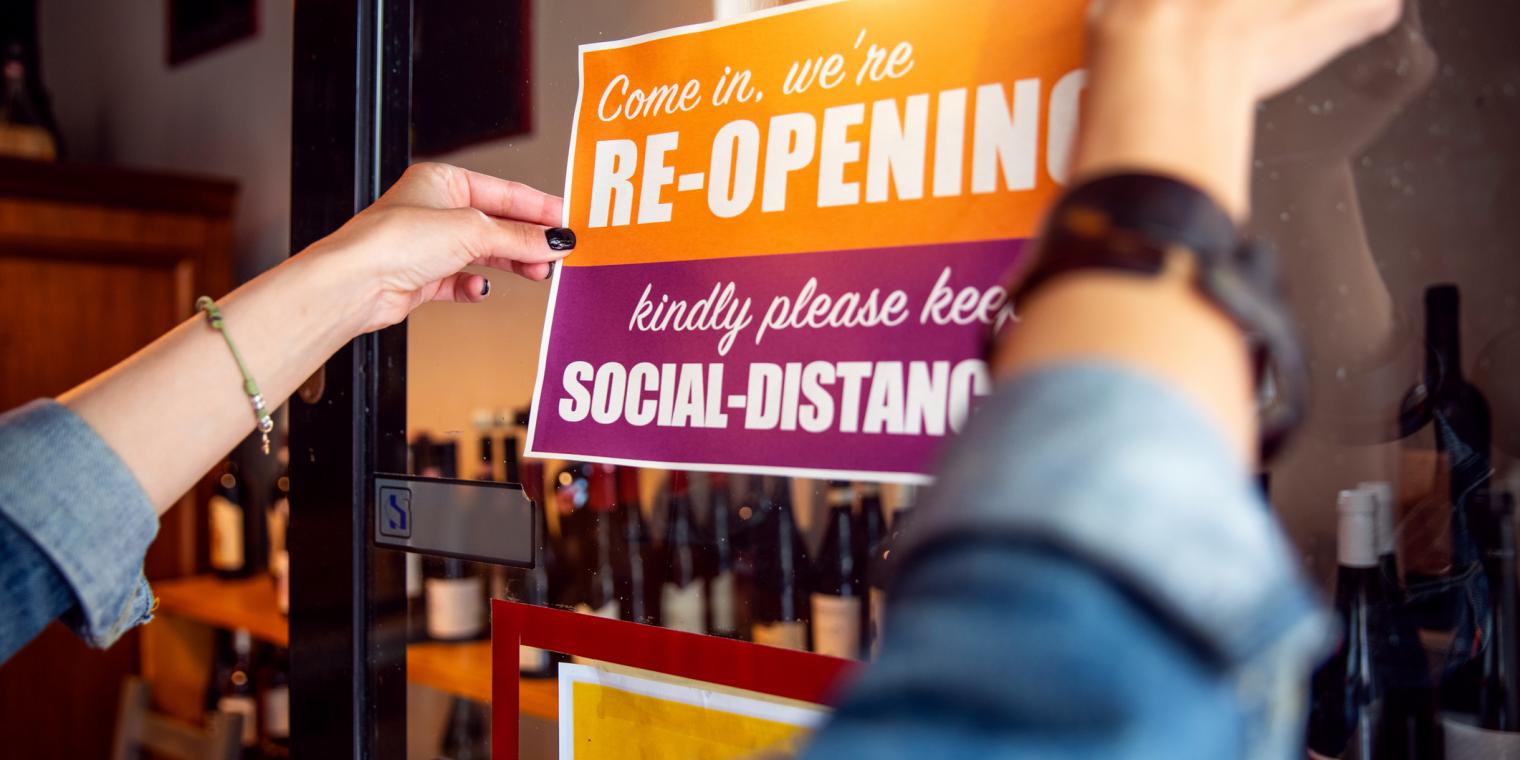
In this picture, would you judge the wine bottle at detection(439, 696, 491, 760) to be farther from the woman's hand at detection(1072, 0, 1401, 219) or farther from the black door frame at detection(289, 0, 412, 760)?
the woman's hand at detection(1072, 0, 1401, 219)

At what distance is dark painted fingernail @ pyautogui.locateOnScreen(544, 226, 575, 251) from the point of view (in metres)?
0.57

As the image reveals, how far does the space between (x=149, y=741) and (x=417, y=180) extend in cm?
142

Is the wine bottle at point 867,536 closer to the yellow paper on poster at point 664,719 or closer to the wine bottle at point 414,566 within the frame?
the yellow paper on poster at point 664,719

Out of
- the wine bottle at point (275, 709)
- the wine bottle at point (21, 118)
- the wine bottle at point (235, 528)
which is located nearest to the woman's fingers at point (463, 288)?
the wine bottle at point (275, 709)

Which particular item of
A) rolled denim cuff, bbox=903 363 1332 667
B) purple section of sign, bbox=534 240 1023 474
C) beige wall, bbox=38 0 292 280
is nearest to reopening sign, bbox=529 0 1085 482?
purple section of sign, bbox=534 240 1023 474

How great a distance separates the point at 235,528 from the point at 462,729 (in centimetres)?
134

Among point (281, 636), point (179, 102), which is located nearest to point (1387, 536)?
point (281, 636)

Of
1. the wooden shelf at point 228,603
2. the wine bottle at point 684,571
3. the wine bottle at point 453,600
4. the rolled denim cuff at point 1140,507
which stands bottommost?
the wooden shelf at point 228,603

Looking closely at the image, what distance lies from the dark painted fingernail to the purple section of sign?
0.02 metres

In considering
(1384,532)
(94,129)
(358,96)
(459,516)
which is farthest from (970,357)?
(94,129)

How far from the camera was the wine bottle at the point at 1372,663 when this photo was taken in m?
0.37

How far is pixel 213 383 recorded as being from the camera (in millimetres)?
561

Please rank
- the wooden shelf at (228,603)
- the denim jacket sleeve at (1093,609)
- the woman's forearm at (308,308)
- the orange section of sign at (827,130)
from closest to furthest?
the denim jacket sleeve at (1093,609) < the orange section of sign at (827,130) < the woman's forearm at (308,308) < the wooden shelf at (228,603)

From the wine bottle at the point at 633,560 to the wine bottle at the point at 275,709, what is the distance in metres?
1.51
